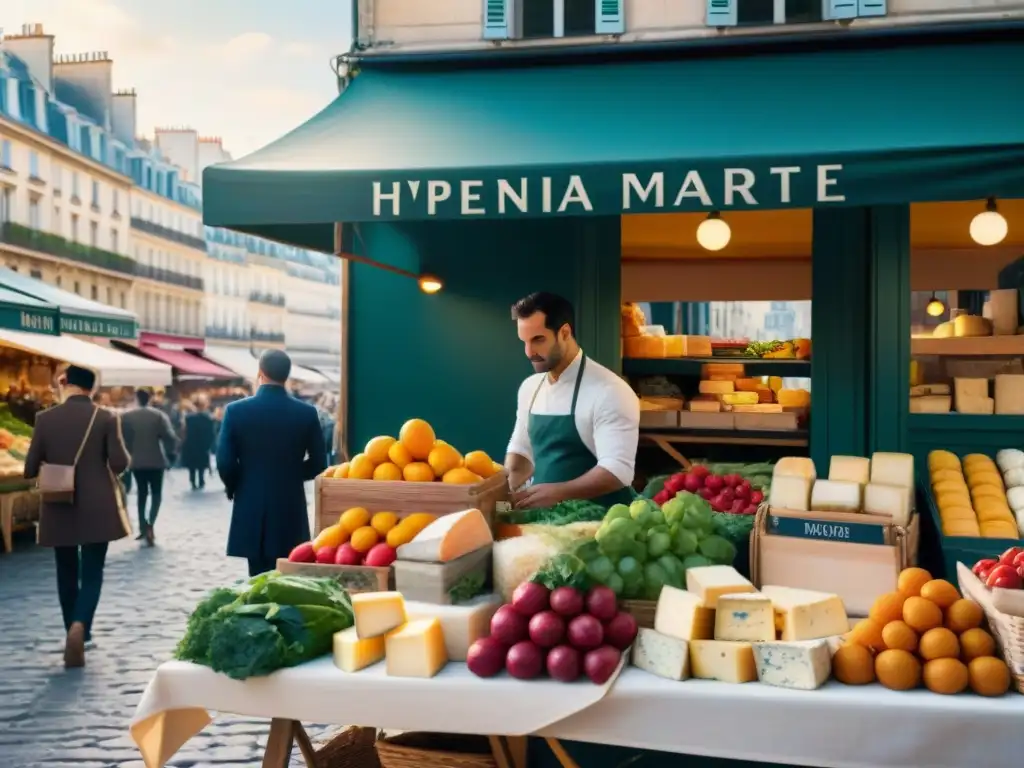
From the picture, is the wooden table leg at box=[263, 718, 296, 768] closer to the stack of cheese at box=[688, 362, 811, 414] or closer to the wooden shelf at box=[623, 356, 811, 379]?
the wooden shelf at box=[623, 356, 811, 379]

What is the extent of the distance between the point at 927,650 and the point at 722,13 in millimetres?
5693

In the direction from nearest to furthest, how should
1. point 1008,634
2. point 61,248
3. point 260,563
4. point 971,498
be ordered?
point 1008,634, point 971,498, point 260,563, point 61,248

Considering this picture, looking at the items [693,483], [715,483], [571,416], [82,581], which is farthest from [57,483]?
[715,483]

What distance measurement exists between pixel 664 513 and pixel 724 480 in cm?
204

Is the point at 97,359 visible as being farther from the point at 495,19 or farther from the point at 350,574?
the point at 350,574

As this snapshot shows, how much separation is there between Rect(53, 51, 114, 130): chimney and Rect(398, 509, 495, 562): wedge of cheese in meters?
44.0

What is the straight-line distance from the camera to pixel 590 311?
791cm

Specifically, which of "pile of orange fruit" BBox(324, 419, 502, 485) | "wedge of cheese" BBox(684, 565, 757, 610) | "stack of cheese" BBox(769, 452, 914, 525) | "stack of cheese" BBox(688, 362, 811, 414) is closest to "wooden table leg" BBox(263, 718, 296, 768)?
"pile of orange fruit" BBox(324, 419, 502, 485)

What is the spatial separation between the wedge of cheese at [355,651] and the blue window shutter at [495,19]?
577 cm

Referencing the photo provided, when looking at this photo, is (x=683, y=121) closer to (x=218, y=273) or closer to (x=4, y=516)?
(x=4, y=516)

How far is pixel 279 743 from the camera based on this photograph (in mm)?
3379

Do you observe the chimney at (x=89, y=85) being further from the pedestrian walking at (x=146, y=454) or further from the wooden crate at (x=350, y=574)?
the wooden crate at (x=350, y=574)

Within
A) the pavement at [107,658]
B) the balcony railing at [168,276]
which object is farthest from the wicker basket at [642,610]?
the balcony railing at [168,276]

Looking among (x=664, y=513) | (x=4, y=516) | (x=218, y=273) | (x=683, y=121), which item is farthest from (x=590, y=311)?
(x=218, y=273)
